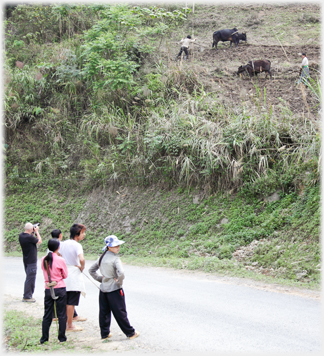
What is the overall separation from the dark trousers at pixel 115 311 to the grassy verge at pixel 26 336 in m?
0.59

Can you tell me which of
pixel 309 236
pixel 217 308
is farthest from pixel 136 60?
pixel 217 308

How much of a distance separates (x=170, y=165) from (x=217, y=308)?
7.89m

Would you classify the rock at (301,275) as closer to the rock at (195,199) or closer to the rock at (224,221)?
the rock at (224,221)

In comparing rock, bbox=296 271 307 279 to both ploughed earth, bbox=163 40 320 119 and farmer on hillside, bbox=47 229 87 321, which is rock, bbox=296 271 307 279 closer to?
farmer on hillside, bbox=47 229 87 321

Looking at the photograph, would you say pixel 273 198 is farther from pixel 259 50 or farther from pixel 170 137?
pixel 259 50

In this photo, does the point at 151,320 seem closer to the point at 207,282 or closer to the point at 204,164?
the point at 207,282

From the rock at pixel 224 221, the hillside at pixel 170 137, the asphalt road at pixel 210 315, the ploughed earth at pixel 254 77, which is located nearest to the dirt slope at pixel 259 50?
the ploughed earth at pixel 254 77

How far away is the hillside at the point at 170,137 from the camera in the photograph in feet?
37.2

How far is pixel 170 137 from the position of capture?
47.2 feet

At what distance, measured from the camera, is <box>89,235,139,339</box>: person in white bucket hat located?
562cm

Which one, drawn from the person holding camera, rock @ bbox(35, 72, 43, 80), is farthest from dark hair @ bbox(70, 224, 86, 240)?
rock @ bbox(35, 72, 43, 80)

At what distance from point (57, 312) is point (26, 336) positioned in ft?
2.26

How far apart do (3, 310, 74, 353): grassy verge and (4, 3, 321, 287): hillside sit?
513cm

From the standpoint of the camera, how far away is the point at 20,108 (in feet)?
67.5
